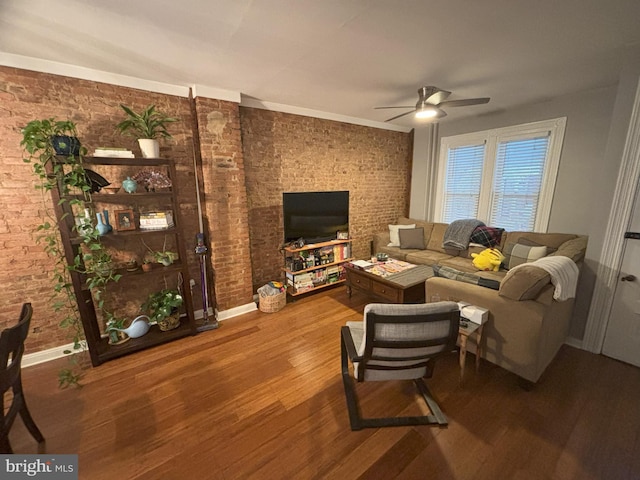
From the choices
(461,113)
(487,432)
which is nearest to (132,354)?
(487,432)

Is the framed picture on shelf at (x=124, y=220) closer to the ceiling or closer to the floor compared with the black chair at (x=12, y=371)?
closer to the ceiling

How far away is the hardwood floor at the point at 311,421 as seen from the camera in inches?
58.0

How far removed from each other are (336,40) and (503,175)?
3375mm

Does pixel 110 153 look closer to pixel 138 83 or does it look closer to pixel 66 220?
pixel 66 220

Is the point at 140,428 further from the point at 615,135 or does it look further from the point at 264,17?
the point at 615,135

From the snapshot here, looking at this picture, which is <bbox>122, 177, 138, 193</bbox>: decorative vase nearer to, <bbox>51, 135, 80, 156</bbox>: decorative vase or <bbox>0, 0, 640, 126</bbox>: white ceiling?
<bbox>51, 135, 80, 156</bbox>: decorative vase

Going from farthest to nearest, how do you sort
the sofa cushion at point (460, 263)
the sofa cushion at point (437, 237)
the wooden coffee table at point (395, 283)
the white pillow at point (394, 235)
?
the white pillow at point (394, 235)
the sofa cushion at point (437, 237)
the sofa cushion at point (460, 263)
the wooden coffee table at point (395, 283)

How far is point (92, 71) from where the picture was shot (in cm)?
229

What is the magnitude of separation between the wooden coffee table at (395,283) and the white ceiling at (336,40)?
214 centimetres

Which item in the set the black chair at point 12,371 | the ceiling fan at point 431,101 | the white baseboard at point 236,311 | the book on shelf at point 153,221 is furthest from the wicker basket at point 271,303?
the ceiling fan at point 431,101

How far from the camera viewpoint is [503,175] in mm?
3836

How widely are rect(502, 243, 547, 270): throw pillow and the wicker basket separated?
3038 millimetres

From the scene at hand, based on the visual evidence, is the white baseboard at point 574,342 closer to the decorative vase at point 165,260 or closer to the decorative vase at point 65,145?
the decorative vase at point 165,260

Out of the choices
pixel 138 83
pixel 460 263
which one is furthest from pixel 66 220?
pixel 460 263
